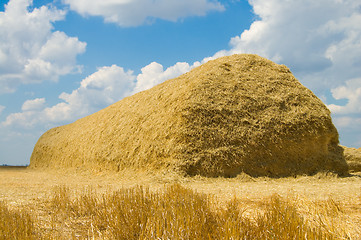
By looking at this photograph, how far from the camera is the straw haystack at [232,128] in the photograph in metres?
9.27

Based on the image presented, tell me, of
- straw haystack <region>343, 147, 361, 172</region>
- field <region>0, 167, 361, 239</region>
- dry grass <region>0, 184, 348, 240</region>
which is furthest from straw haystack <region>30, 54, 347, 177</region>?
dry grass <region>0, 184, 348, 240</region>

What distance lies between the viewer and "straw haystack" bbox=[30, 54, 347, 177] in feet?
30.4

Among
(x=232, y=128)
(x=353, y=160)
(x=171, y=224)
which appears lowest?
(x=171, y=224)

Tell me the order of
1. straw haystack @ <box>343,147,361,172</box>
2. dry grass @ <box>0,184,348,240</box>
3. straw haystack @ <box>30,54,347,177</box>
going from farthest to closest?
straw haystack @ <box>343,147,361,172</box>
straw haystack @ <box>30,54,347,177</box>
dry grass @ <box>0,184,348,240</box>

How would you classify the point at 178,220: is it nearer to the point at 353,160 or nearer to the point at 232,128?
the point at 232,128

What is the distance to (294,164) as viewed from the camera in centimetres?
982

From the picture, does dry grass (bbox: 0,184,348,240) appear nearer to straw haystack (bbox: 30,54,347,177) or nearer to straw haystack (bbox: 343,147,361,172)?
straw haystack (bbox: 30,54,347,177)

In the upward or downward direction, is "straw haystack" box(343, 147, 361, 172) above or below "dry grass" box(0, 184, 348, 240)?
above

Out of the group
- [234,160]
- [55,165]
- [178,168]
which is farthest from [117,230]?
[55,165]

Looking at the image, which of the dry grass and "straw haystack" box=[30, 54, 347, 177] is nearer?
the dry grass

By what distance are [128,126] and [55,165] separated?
753 cm

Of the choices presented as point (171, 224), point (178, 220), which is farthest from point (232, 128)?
point (171, 224)

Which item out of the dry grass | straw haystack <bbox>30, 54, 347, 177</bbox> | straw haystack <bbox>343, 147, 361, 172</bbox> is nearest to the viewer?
the dry grass

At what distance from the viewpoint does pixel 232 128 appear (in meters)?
9.66
